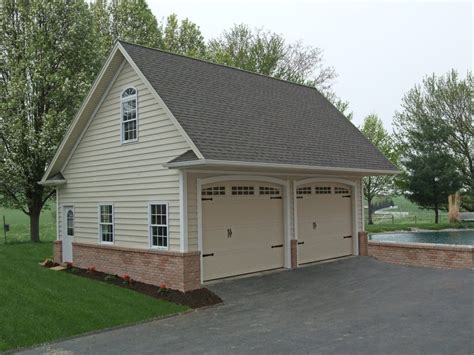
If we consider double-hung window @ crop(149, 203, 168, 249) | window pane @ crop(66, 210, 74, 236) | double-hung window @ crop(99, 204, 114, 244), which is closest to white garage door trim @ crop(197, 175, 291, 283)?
double-hung window @ crop(149, 203, 168, 249)

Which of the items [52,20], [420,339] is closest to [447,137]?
[52,20]

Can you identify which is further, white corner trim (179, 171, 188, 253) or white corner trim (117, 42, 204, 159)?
white corner trim (179, 171, 188, 253)

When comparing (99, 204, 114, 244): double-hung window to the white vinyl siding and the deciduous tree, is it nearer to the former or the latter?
the white vinyl siding

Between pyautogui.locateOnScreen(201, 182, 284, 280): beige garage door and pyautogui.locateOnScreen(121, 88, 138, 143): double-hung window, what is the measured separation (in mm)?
2909

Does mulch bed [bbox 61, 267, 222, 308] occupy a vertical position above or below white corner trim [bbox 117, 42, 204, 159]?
below

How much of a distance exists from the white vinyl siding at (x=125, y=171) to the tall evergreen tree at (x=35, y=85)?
513 cm

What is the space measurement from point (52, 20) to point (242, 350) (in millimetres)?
18902

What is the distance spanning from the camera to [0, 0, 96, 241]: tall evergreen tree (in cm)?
2008

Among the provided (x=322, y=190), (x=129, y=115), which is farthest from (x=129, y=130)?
(x=322, y=190)

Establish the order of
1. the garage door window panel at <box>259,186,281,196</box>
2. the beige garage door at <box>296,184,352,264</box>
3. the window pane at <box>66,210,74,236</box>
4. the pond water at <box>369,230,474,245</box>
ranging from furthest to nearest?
the pond water at <box>369,230,474,245</box>
the window pane at <box>66,210,74,236</box>
the beige garage door at <box>296,184,352,264</box>
the garage door window panel at <box>259,186,281,196</box>

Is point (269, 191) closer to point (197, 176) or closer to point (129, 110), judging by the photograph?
point (197, 176)

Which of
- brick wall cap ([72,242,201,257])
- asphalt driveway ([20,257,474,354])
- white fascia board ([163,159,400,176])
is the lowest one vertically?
asphalt driveway ([20,257,474,354])

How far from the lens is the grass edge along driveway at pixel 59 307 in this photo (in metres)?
8.38

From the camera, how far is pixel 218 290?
454 inches
